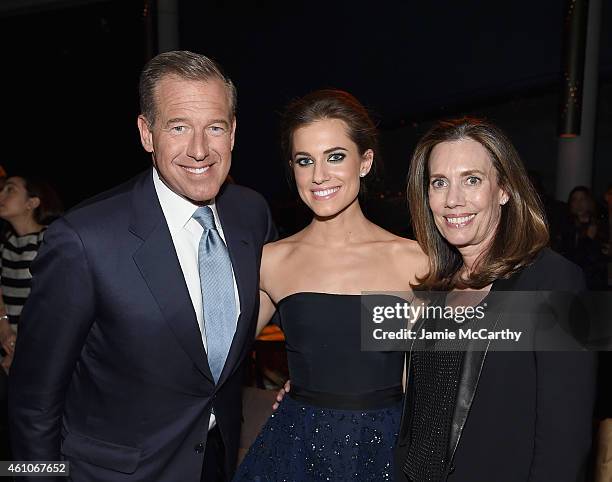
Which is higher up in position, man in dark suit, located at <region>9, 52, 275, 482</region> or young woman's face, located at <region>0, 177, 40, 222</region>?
young woman's face, located at <region>0, 177, 40, 222</region>

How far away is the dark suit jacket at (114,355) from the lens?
1.73m

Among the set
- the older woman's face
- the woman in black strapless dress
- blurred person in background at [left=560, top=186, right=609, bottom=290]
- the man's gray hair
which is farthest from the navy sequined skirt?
blurred person in background at [left=560, top=186, right=609, bottom=290]

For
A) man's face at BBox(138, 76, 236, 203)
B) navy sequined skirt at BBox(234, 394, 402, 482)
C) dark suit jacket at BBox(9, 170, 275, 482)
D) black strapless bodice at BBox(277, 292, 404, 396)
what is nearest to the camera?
dark suit jacket at BBox(9, 170, 275, 482)

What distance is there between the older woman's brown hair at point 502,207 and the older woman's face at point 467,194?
0.07 feet

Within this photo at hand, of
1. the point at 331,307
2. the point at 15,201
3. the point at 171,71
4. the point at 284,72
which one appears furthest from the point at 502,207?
the point at 284,72

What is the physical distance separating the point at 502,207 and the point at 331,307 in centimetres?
69

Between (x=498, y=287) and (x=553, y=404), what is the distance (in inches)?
13.2

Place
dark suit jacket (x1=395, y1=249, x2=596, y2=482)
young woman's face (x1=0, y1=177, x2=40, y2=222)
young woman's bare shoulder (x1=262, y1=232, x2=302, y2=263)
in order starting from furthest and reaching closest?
young woman's face (x1=0, y1=177, x2=40, y2=222) → young woman's bare shoulder (x1=262, y1=232, x2=302, y2=263) → dark suit jacket (x1=395, y1=249, x2=596, y2=482)

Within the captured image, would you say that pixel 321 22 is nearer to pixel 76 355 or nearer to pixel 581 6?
pixel 581 6

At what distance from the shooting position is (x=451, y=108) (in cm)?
1034

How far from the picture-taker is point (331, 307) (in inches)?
88.0

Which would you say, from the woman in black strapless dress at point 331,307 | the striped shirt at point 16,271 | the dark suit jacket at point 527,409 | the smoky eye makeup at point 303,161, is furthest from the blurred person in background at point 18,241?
the dark suit jacket at point 527,409

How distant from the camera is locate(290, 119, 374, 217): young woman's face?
2234 mm

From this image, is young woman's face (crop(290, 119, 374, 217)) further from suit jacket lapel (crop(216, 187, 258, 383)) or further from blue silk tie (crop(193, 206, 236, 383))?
blue silk tie (crop(193, 206, 236, 383))
